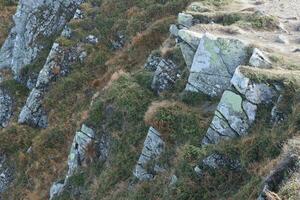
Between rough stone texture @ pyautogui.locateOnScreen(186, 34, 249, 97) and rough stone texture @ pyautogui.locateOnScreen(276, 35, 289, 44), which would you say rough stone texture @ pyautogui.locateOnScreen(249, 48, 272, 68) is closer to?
rough stone texture @ pyautogui.locateOnScreen(186, 34, 249, 97)

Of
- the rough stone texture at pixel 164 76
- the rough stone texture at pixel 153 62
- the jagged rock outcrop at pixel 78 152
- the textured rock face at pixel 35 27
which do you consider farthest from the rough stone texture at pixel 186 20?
the textured rock face at pixel 35 27

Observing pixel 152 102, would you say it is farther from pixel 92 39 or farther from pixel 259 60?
pixel 92 39

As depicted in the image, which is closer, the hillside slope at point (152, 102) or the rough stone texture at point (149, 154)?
the hillside slope at point (152, 102)

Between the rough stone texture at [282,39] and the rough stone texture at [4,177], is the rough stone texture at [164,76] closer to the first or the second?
the rough stone texture at [282,39]

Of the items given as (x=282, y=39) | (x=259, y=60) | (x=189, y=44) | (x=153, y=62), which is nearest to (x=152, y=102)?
(x=189, y=44)

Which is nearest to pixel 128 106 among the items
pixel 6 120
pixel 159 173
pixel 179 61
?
pixel 179 61

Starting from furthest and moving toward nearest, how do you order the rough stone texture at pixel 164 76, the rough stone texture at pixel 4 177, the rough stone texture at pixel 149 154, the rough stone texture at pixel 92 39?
A: 1. the rough stone texture at pixel 92 39
2. the rough stone texture at pixel 4 177
3. the rough stone texture at pixel 164 76
4. the rough stone texture at pixel 149 154

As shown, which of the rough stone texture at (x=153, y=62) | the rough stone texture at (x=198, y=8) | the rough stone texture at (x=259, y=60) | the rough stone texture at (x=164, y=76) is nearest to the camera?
the rough stone texture at (x=259, y=60)
